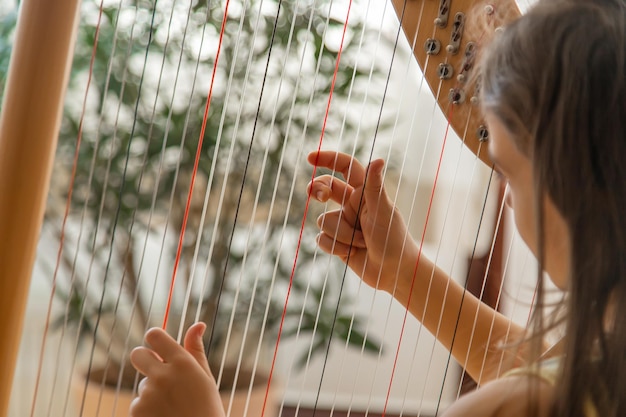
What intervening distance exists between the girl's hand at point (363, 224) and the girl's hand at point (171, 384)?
0.31 m

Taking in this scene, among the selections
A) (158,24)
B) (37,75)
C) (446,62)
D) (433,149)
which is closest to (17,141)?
(37,75)

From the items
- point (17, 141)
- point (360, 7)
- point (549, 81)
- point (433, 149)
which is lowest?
point (17, 141)

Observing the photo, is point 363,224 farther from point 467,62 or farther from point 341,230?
point 467,62

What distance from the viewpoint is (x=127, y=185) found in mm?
1939

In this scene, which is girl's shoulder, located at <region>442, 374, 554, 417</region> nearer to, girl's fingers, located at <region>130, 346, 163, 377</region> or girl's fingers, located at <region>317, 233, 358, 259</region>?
girl's fingers, located at <region>130, 346, 163, 377</region>

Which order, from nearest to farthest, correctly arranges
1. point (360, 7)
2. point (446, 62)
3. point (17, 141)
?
point (17, 141) < point (446, 62) < point (360, 7)

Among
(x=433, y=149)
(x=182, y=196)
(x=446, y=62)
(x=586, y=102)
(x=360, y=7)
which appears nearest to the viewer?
(x=586, y=102)

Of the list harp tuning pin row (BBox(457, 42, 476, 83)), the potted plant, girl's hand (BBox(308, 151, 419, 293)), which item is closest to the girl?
harp tuning pin row (BBox(457, 42, 476, 83))

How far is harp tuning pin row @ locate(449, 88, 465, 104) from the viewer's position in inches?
37.8

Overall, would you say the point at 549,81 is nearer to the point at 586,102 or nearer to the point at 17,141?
the point at 586,102

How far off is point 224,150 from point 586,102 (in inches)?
52.1

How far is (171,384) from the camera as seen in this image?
78 centimetres

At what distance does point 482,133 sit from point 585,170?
1.05 feet

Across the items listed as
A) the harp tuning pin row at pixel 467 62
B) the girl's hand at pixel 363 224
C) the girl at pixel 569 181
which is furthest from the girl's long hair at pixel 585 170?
the girl's hand at pixel 363 224
